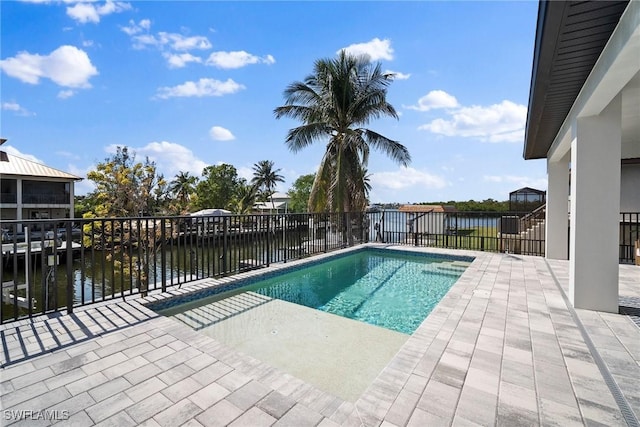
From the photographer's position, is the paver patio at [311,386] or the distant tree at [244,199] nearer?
the paver patio at [311,386]

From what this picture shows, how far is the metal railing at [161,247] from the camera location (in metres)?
3.31

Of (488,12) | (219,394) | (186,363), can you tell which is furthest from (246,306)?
(488,12)

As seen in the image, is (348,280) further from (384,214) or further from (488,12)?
(488,12)

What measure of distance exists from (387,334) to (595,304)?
263cm

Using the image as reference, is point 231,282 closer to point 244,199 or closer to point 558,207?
point 558,207

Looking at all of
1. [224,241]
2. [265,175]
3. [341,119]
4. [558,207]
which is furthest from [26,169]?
[558,207]

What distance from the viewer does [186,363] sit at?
2463 millimetres

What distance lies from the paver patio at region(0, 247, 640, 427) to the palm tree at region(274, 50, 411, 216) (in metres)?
8.09

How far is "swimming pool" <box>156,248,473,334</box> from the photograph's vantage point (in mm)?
4465

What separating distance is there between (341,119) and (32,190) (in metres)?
24.4

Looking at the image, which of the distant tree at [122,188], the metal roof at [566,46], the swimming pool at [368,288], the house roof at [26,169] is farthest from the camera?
the house roof at [26,169]

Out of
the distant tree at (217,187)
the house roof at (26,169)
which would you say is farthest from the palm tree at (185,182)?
the house roof at (26,169)

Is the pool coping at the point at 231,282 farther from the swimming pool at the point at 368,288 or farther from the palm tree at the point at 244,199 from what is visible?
the palm tree at the point at 244,199

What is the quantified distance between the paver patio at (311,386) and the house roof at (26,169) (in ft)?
79.0
